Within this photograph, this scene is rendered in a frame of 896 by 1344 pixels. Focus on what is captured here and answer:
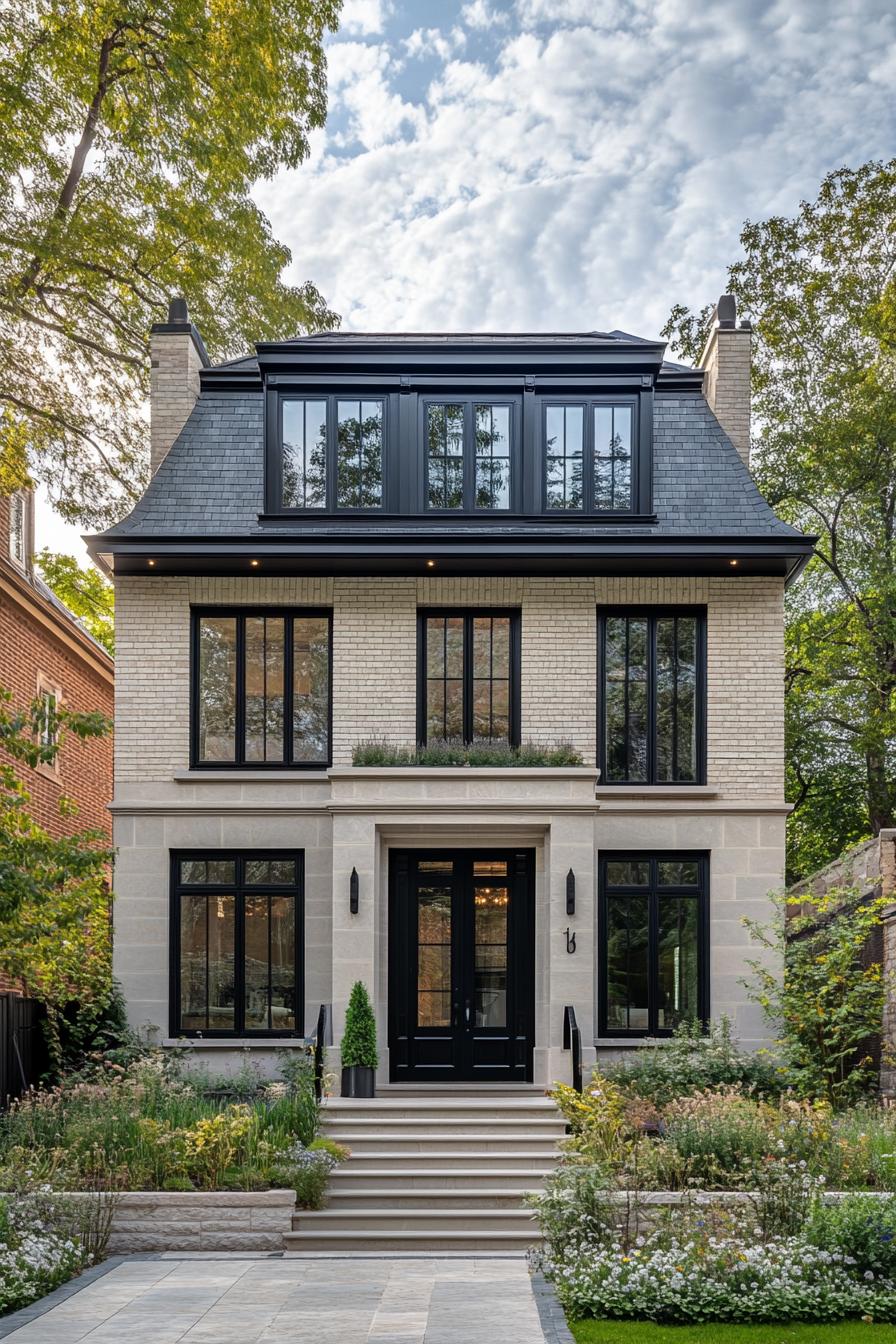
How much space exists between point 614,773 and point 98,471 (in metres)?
12.7

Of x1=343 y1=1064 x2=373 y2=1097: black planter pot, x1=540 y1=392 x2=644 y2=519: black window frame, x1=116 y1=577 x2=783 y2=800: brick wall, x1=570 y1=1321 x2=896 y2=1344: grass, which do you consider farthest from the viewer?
x1=540 y1=392 x2=644 y2=519: black window frame

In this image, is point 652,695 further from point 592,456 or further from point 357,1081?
point 357,1081

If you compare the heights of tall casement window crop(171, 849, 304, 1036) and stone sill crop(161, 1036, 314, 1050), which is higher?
tall casement window crop(171, 849, 304, 1036)

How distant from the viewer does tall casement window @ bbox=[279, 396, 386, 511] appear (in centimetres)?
1692

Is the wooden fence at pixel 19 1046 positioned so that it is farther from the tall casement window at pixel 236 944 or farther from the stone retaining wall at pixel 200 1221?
the stone retaining wall at pixel 200 1221

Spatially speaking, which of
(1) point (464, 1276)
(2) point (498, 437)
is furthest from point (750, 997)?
(2) point (498, 437)

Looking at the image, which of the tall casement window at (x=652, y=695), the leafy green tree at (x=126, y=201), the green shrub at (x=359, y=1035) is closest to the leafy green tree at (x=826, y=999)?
the tall casement window at (x=652, y=695)

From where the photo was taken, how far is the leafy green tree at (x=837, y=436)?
23.8 metres

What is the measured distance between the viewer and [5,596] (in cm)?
1989

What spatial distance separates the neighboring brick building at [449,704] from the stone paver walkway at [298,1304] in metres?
5.15

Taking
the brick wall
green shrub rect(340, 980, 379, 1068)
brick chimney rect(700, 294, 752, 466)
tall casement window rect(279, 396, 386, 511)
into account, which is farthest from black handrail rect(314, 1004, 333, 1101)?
brick chimney rect(700, 294, 752, 466)

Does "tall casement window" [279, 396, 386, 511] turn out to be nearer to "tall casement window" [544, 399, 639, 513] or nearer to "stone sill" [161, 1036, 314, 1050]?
"tall casement window" [544, 399, 639, 513]

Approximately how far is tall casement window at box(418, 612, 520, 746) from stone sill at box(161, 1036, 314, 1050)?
4.19m

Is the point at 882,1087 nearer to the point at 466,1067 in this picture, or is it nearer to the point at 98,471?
the point at 466,1067
